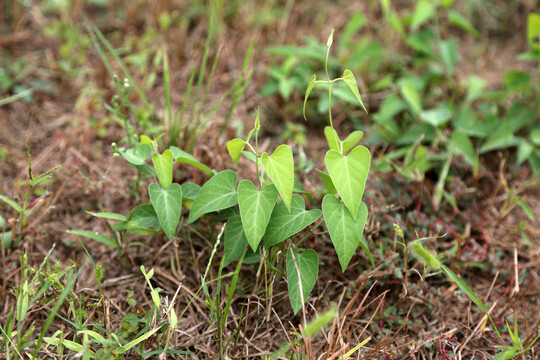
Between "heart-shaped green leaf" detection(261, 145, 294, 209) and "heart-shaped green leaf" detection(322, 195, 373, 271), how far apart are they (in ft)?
0.46

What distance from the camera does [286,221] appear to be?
4.44 feet

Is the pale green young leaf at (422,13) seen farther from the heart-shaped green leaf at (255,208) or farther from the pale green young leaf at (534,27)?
the heart-shaped green leaf at (255,208)

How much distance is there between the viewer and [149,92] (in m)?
2.38

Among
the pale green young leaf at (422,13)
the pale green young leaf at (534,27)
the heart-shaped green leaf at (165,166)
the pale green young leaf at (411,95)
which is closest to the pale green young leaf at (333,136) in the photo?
the heart-shaped green leaf at (165,166)

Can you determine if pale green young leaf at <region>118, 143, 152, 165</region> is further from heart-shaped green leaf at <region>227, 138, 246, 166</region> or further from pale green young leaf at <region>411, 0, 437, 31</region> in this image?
pale green young leaf at <region>411, 0, 437, 31</region>

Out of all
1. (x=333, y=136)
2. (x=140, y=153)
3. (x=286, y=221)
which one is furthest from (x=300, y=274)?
(x=140, y=153)

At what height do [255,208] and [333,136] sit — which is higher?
[333,136]

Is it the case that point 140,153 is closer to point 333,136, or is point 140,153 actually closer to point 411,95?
point 333,136

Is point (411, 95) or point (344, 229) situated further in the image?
→ point (411, 95)

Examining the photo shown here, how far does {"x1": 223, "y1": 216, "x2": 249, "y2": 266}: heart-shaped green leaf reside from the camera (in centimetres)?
142

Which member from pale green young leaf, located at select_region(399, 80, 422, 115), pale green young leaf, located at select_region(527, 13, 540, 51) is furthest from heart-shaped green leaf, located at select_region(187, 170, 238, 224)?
pale green young leaf, located at select_region(527, 13, 540, 51)

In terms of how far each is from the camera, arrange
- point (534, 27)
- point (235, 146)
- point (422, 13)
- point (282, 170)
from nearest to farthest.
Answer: point (282, 170), point (235, 146), point (534, 27), point (422, 13)

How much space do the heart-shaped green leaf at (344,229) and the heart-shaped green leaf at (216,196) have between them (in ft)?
1.03

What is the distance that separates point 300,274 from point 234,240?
25 centimetres
